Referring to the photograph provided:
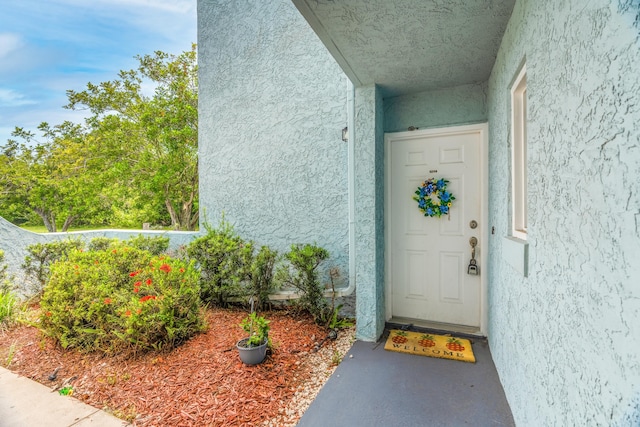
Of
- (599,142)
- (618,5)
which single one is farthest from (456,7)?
(599,142)

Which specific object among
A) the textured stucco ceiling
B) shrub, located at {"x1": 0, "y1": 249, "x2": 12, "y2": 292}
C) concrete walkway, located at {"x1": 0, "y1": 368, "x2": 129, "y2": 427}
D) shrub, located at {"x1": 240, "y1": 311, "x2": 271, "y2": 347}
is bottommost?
concrete walkway, located at {"x1": 0, "y1": 368, "x2": 129, "y2": 427}

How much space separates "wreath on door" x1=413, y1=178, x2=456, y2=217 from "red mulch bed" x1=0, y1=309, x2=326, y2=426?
7.54 ft

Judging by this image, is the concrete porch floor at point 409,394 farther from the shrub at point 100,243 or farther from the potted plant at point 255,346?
the shrub at point 100,243

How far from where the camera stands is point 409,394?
112 inches

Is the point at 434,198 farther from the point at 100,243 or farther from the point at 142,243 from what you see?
the point at 100,243

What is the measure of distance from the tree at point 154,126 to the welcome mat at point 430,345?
8.44 meters

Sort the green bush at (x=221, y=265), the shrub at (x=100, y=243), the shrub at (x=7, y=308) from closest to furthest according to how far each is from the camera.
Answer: the shrub at (x=7, y=308), the green bush at (x=221, y=265), the shrub at (x=100, y=243)

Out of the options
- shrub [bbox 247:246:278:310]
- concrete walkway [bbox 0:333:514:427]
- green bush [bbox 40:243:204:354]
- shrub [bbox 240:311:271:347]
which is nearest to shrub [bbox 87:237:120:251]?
green bush [bbox 40:243:204:354]

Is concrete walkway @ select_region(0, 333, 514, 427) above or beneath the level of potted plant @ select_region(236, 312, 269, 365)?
beneath

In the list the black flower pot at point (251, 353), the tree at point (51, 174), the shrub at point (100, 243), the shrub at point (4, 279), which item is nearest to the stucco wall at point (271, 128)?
the black flower pot at point (251, 353)

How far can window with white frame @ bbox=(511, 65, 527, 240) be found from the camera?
253cm

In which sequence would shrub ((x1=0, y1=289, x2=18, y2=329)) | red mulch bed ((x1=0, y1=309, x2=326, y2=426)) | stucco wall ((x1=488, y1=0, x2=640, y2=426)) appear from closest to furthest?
stucco wall ((x1=488, y1=0, x2=640, y2=426))
red mulch bed ((x1=0, y1=309, x2=326, y2=426))
shrub ((x1=0, y1=289, x2=18, y2=329))

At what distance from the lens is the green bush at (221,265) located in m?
4.80

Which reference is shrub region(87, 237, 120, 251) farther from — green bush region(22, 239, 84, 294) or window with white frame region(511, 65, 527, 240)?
window with white frame region(511, 65, 527, 240)
